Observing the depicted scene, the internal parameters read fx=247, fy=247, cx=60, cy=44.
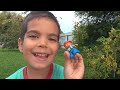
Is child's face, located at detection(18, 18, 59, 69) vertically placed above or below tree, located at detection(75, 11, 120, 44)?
below

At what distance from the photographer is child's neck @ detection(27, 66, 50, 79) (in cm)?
134

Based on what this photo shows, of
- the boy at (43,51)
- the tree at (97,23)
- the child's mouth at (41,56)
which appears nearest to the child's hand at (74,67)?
the boy at (43,51)

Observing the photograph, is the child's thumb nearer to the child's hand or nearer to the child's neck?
the child's hand

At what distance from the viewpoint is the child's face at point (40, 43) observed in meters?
1.27

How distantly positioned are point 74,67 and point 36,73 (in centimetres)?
22

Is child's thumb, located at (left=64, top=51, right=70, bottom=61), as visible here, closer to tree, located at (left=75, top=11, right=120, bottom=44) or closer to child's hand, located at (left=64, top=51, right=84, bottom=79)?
child's hand, located at (left=64, top=51, right=84, bottom=79)

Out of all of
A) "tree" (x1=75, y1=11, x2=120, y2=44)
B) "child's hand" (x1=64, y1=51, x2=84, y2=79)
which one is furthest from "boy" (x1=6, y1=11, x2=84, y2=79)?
"tree" (x1=75, y1=11, x2=120, y2=44)

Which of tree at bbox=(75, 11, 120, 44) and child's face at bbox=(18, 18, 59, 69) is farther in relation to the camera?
tree at bbox=(75, 11, 120, 44)

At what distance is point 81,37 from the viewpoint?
7.57 feet

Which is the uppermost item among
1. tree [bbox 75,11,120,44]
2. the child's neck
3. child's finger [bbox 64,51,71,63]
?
tree [bbox 75,11,120,44]

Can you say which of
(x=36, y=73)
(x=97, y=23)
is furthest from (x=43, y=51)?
(x=97, y=23)

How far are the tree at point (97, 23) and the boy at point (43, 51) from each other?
89cm
